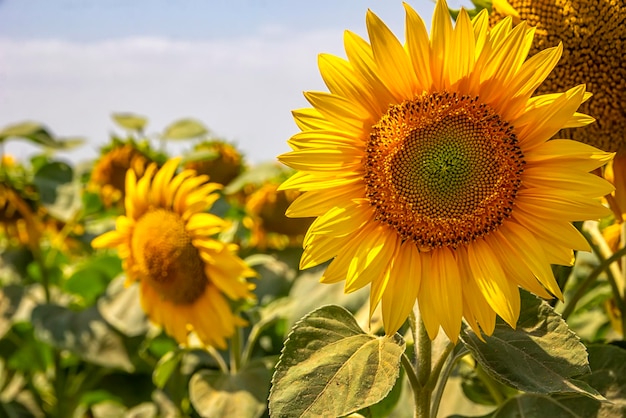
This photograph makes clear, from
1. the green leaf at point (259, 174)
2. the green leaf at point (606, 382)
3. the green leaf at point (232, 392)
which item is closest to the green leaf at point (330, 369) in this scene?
the green leaf at point (606, 382)

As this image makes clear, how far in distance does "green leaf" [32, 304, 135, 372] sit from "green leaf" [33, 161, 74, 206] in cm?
28

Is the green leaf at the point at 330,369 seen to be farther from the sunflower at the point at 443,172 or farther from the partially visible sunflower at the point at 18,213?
the partially visible sunflower at the point at 18,213

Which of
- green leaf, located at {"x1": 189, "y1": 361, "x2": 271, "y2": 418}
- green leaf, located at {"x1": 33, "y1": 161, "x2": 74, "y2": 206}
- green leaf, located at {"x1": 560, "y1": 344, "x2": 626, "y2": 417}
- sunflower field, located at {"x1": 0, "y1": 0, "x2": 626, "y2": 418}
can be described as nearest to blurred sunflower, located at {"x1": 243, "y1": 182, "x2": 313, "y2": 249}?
green leaf, located at {"x1": 33, "y1": 161, "x2": 74, "y2": 206}

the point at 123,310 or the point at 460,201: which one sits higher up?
the point at 460,201

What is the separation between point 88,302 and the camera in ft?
6.90

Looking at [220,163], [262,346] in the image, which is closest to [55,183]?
[220,163]

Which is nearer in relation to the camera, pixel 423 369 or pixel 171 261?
pixel 423 369

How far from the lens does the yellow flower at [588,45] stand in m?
0.85

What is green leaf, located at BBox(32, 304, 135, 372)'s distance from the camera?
1.64m

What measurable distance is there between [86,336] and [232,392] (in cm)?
57

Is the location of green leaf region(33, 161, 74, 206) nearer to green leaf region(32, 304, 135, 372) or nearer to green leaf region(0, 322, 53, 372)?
green leaf region(32, 304, 135, 372)

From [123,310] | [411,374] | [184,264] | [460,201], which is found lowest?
[123,310]

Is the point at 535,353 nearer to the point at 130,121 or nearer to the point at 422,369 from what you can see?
the point at 422,369

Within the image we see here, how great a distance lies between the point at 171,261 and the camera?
1.32 meters
